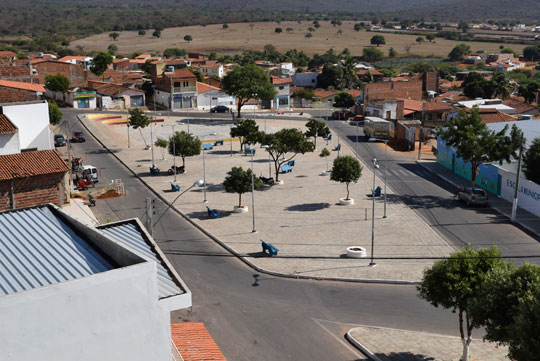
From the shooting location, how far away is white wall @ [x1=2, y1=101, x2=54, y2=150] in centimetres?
3962

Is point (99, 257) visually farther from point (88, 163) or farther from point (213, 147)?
point (213, 147)

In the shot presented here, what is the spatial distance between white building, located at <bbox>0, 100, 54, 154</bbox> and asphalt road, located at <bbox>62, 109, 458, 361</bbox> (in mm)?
13657

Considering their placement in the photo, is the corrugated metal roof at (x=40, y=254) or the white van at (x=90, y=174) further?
the white van at (x=90, y=174)

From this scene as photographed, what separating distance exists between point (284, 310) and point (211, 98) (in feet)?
227

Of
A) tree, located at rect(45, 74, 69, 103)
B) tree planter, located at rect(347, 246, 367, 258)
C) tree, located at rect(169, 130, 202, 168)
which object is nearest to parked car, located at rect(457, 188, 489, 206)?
tree planter, located at rect(347, 246, 367, 258)

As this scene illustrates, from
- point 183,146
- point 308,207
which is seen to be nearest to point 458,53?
point 183,146

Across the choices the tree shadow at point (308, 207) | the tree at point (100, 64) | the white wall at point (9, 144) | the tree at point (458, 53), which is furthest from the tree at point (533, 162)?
the tree at point (458, 53)

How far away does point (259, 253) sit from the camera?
32.7m

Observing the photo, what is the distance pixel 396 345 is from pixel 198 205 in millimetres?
22528

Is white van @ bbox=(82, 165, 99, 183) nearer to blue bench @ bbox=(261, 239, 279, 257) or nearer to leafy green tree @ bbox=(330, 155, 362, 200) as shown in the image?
leafy green tree @ bbox=(330, 155, 362, 200)

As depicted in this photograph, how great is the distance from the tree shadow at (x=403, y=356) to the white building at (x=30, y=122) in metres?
27.7

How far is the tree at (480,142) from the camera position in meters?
41.2

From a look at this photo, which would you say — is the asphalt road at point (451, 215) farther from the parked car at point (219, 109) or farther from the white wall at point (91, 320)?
the parked car at point (219, 109)

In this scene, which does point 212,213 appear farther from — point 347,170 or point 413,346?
point 413,346
